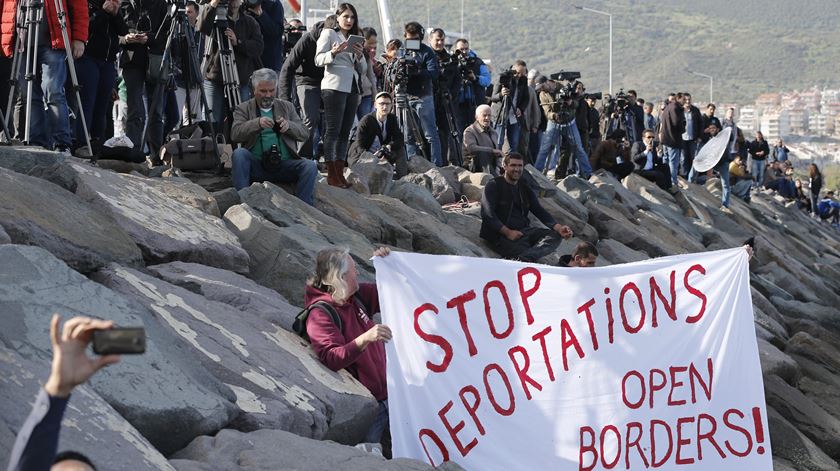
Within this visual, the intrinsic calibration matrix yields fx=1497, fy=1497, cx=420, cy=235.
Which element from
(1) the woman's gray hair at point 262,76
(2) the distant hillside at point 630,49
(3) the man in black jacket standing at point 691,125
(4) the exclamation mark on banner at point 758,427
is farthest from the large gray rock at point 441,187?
(2) the distant hillside at point 630,49

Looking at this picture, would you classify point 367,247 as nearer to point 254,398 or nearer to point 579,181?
point 254,398

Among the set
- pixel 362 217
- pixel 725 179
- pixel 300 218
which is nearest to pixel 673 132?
pixel 725 179

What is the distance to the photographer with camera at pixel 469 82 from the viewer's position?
58.5ft

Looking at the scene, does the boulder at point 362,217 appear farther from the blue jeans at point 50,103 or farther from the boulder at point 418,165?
the boulder at point 418,165

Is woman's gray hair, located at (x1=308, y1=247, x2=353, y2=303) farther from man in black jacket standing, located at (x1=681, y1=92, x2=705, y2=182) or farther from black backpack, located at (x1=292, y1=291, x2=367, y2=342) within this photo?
man in black jacket standing, located at (x1=681, y1=92, x2=705, y2=182)

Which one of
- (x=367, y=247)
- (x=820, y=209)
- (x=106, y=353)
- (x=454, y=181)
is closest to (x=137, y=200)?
(x=367, y=247)

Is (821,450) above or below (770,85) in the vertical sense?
above

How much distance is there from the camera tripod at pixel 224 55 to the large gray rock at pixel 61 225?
156 inches

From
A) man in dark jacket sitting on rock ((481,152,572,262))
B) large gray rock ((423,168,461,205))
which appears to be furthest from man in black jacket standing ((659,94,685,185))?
Answer: man in dark jacket sitting on rock ((481,152,572,262))

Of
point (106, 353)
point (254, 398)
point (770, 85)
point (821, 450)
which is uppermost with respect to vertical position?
point (106, 353)

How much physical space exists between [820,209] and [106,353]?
149 ft

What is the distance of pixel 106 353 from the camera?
3.56 meters

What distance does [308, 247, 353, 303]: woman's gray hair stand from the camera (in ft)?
Answer: 25.6

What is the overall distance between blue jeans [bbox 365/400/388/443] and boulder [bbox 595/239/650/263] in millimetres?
7948
